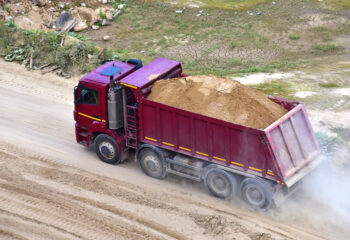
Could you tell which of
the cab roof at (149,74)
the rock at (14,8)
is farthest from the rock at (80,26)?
the cab roof at (149,74)

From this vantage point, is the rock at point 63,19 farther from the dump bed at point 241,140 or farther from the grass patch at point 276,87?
the dump bed at point 241,140

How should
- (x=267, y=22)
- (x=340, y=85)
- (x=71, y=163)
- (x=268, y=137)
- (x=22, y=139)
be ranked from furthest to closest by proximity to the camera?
(x=267, y=22), (x=340, y=85), (x=22, y=139), (x=71, y=163), (x=268, y=137)

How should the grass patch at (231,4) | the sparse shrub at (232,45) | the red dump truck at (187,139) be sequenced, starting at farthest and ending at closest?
the grass patch at (231,4), the sparse shrub at (232,45), the red dump truck at (187,139)

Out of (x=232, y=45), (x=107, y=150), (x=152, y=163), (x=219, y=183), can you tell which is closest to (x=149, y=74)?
(x=152, y=163)

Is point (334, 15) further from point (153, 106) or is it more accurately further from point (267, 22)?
point (153, 106)

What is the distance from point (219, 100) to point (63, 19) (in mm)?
18984

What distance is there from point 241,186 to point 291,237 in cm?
178

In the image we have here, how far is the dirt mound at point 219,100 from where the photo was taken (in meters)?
12.2

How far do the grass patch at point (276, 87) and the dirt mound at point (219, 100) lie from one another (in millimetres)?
6195

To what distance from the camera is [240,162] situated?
12.1 metres

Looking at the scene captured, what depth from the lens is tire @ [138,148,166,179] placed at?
13.7 meters

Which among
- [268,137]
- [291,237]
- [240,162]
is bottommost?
[291,237]

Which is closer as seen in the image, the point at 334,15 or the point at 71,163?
the point at 71,163

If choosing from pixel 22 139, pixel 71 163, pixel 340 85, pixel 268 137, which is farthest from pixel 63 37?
pixel 268 137
